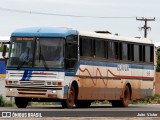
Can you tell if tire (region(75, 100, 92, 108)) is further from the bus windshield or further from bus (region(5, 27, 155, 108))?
the bus windshield

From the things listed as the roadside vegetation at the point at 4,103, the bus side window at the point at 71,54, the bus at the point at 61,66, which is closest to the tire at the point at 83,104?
the bus at the point at 61,66

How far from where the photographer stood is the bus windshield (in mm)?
31734

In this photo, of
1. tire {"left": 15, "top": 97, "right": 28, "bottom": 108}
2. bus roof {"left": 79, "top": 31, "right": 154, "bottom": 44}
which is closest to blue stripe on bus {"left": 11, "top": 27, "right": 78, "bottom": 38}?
bus roof {"left": 79, "top": 31, "right": 154, "bottom": 44}

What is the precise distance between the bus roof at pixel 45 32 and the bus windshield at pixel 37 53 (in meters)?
0.22

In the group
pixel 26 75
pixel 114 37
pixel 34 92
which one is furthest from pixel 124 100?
pixel 26 75

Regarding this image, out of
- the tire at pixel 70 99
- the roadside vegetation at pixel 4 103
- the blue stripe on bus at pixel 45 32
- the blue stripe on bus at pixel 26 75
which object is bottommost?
the roadside vegetation at pixel 4 103

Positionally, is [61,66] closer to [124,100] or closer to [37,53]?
[37,53]

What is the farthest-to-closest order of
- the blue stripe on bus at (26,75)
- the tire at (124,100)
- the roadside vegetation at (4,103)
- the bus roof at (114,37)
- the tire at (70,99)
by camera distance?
the roadside vegetation at (4,103)
the tire at (124,100)
the bus roof at (114,37)
the tire at (70,99)
the blue stripe on bus at (26,75)

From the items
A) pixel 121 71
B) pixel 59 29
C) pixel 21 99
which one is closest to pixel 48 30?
pixel 59 29

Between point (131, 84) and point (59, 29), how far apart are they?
6934 millimetres

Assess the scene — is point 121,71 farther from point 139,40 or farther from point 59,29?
point 59,29

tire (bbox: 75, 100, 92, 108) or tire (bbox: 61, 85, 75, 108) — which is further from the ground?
tire (bbox: 61, 85, 75, 108)

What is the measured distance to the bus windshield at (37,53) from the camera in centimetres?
3173

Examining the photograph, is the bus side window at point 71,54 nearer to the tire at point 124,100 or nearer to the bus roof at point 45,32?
the bus roof at point 45,32
